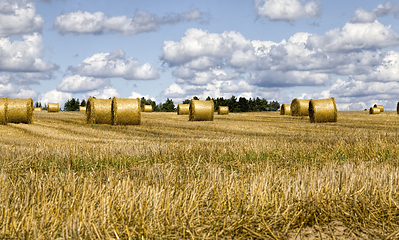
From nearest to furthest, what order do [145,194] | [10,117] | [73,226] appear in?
[73,226] → [145,194] → [10,117]

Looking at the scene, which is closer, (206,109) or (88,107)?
(88,107)

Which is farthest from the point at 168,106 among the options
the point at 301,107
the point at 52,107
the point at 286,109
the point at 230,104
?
the point at 301,107

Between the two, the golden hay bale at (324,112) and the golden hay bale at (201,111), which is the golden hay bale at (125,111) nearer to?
the golden hay bale at (201,111)

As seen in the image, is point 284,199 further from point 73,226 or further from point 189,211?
point 73,226

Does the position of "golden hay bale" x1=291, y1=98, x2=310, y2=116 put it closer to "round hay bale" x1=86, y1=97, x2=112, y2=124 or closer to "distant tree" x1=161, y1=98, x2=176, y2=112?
"round hay bale" x1=86, y1=97, x2=112, y2=124

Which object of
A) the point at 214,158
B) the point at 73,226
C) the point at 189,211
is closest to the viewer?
the point at 73,226

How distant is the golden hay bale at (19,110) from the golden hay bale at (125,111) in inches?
175

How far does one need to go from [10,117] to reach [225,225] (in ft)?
58.2

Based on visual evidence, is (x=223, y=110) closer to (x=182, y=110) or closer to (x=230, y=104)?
(x=182, y=110)

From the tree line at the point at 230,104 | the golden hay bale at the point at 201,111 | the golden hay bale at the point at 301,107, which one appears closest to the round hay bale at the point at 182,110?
the golden hay bale at the point at 301,107

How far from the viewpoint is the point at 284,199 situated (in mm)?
3783

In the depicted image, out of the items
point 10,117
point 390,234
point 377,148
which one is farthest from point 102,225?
point 10,117

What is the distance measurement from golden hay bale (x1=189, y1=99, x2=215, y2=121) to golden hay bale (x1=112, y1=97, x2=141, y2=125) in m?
4.68

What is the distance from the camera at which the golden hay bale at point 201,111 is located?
73.6ft
